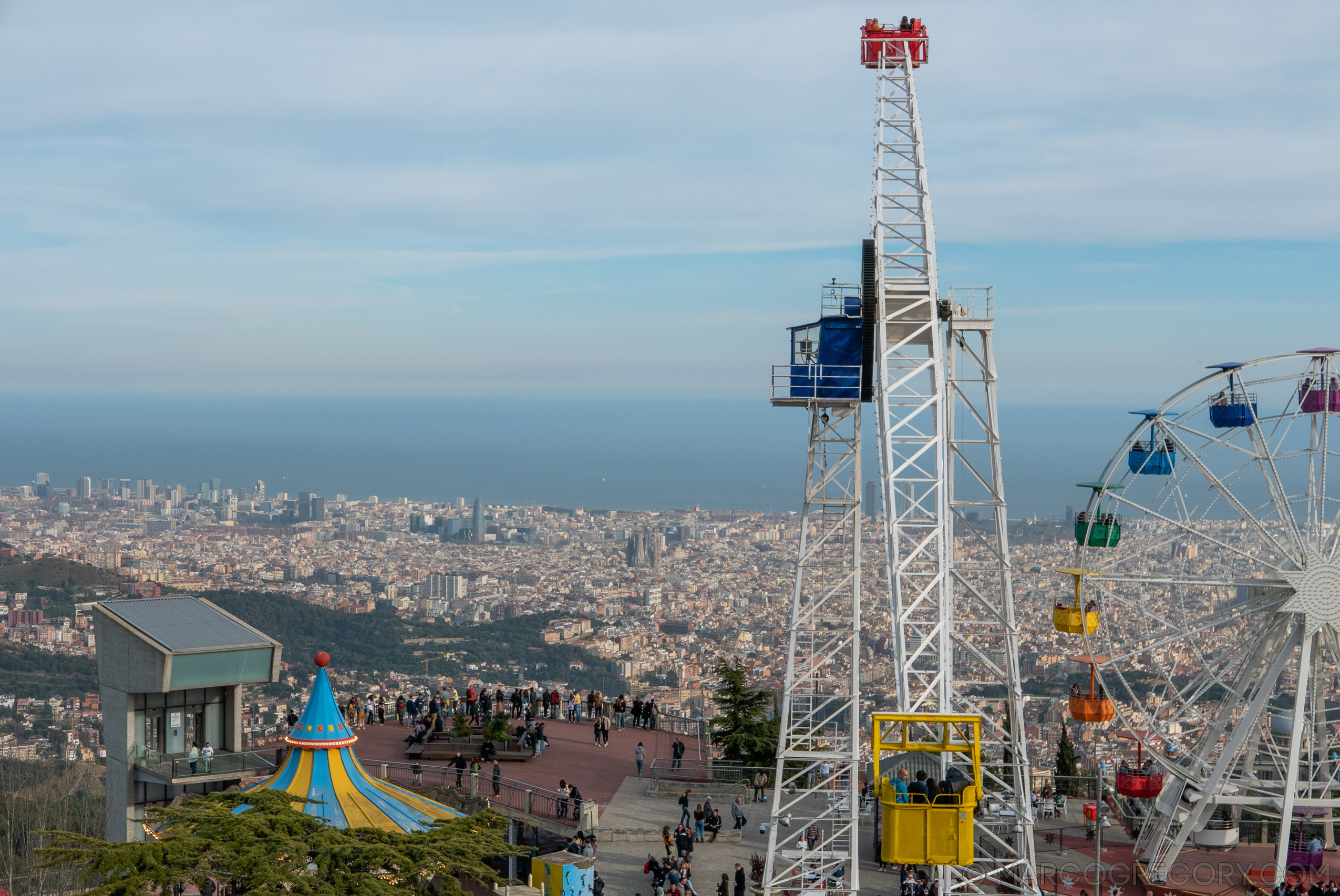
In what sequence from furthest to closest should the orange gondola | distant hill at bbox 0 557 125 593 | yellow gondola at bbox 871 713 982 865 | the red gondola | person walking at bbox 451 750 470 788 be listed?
distant hill at bbox 0 557 125 593 < person walking at bbox 451 750 470 788 < the red gondola < the orange gondola < yellow gondola at bbox 871 713 982 865

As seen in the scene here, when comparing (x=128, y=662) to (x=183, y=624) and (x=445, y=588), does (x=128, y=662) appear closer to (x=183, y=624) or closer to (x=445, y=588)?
(x=183, y=624)

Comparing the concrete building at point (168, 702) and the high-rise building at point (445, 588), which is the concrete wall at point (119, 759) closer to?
the concrete building at point (168, 702)

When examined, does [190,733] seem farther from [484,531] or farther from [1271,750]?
→ [484,531]

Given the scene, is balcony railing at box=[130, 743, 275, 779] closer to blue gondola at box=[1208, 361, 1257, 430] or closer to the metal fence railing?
the metal fence railing

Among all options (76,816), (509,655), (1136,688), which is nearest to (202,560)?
(509,655)

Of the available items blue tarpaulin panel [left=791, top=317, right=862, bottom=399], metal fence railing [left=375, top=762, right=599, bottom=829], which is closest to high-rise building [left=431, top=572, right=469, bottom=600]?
metal fence railing [left=375, top=762, right=599, bottom=829]

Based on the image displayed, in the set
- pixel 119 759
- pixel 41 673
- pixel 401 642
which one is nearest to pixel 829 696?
pixel 119 759
